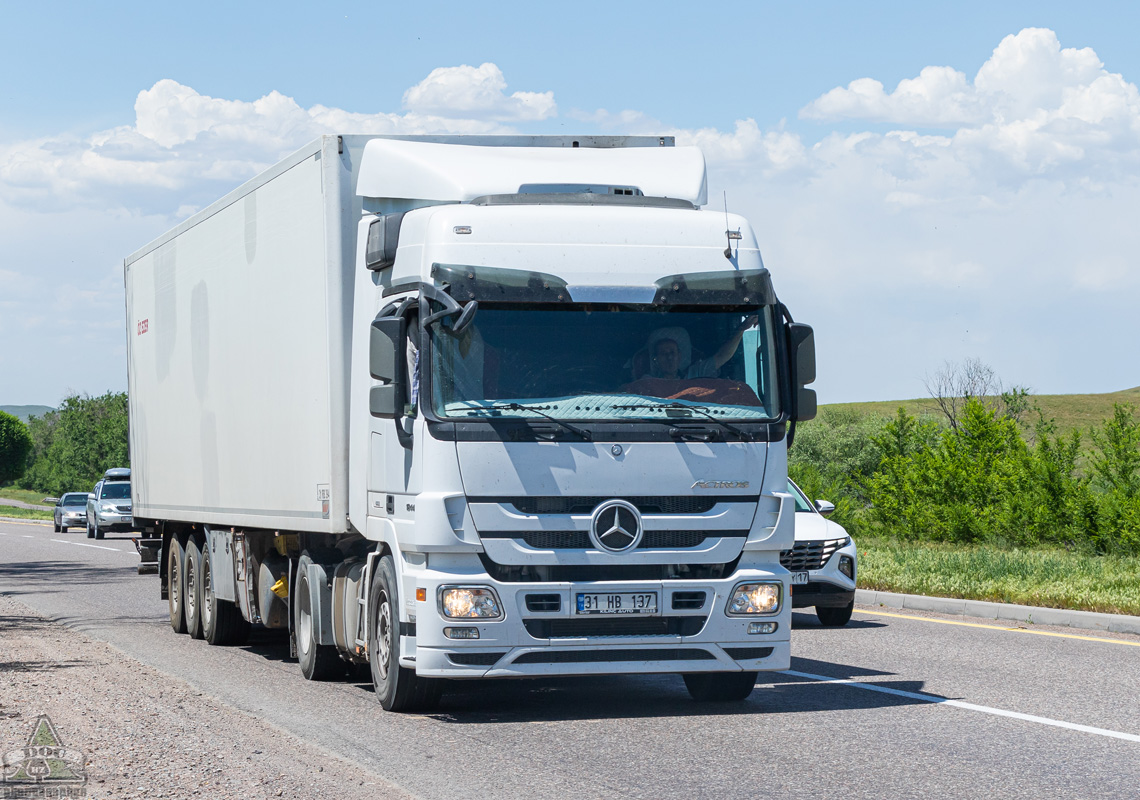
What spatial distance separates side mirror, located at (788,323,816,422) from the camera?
8.85m

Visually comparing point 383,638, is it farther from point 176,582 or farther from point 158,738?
point 176,582

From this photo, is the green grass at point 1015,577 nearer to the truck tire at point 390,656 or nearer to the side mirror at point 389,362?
the truck tire at point 390,656

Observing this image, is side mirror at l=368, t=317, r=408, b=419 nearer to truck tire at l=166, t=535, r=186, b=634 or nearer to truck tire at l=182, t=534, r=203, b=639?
truck tire at l=182, t=534, r=203, b=639

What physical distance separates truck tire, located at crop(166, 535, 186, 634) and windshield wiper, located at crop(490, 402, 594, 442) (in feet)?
26.0

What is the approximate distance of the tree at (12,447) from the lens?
488 feet

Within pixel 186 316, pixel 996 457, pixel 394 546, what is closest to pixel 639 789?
pixel 394 546

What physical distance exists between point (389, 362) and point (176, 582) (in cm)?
816

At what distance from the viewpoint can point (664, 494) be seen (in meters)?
8.52

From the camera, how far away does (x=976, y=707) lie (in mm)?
9211

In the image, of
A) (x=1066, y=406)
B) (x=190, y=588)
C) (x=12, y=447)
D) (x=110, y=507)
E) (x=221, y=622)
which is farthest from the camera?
(x=12, y=447)

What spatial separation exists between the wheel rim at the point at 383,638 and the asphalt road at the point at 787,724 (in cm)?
32

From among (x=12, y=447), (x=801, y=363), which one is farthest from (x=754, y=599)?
(x=12, y=447)

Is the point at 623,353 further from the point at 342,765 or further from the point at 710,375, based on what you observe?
the point at 342,765

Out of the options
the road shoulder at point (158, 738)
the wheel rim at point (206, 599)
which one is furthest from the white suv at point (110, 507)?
the road shoulder at point (158, 738)
